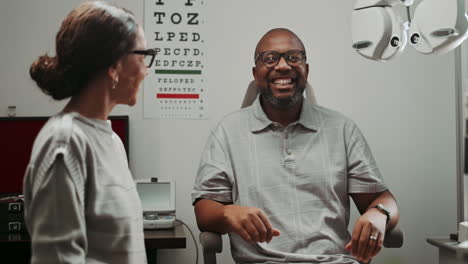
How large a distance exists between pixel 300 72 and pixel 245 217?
73cm

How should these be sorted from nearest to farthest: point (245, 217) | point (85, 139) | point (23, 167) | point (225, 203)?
point (85, 139) < point (245, 217) < point (225, 203) < point (23, 167)

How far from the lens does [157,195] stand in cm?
216

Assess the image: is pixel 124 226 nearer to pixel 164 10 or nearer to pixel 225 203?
pixel 225 203

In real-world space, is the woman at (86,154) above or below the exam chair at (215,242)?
above

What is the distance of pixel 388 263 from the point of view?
2.63 m

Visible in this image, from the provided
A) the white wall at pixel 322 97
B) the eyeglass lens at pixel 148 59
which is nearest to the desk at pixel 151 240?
the white wall at pixel 322 97

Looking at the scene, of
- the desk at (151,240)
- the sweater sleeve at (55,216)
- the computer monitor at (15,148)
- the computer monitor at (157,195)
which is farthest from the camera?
the computer monitor at (15,148)

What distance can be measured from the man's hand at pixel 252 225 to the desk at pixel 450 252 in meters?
0.91

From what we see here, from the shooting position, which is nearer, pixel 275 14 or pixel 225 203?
pixel 225 203

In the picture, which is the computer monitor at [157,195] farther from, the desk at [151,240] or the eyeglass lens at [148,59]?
the eyeglass lens at [148,59]

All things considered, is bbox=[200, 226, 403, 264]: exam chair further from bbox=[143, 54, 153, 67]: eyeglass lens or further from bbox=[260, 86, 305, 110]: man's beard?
bbox=[143, 54, 153, 67]: eyeglass lens

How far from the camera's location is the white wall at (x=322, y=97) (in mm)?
2410

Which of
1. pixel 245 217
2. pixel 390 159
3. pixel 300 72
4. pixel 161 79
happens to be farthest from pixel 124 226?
pixel 390 159

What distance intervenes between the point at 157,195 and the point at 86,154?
1.25 m
